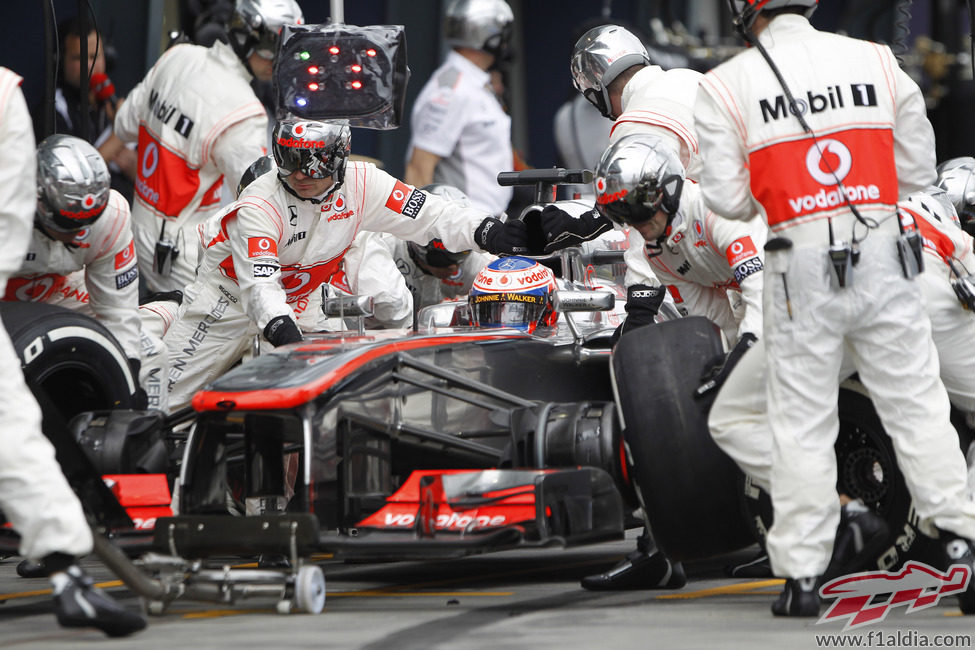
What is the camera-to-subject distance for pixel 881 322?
4.99 metres

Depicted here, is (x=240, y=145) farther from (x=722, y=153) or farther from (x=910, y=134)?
(x=910, y=134)

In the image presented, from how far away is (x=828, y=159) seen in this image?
5.11m

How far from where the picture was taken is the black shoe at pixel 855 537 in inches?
201

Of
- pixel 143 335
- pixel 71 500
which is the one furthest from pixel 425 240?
pixel 71 500

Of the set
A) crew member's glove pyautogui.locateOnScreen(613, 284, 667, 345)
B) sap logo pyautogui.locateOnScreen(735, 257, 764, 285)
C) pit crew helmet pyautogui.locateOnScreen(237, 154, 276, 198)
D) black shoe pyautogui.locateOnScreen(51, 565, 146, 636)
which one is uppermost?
pit crew helmet pyautogui.locateOnScreen(237, 154, 276, 198)

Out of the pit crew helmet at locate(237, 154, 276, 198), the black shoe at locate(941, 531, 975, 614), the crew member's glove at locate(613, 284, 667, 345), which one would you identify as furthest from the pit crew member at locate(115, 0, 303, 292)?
the black shoe at locate(941, 531, 975, 614)

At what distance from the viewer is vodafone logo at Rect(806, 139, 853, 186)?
5.10 metres

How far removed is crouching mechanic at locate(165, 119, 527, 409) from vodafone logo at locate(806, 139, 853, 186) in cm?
218

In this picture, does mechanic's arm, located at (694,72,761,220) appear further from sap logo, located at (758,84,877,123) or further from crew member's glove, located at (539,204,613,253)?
crew member's glove, located at (539,204,613,253)

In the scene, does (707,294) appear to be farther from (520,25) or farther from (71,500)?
(520,25)

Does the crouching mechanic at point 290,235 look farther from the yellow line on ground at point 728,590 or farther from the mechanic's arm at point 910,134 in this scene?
the mechanic's arm at point 910,134

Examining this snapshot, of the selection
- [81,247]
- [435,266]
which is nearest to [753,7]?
[81,247]

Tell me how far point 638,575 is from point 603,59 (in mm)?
2717

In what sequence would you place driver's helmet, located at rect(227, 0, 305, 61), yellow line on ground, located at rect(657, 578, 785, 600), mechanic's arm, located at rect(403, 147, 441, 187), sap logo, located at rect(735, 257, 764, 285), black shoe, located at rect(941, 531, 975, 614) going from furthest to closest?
mechanic's arm, located at rect(403, 147, 441, 187), driver's helmet, located at rect(227, 0, 305, 61), sap logo, located at rect(735, 257, 764, 285), yellow line on ground, located at rect(657, 578, 785, 600), black shoe, located at rect(941, 531, 975, 614)
